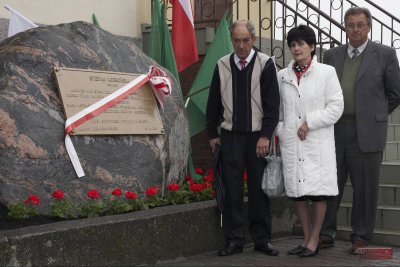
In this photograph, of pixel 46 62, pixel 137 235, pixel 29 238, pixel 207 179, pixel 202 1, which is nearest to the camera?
pixel 29 238

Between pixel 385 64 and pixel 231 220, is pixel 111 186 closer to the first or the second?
pixel 231 220

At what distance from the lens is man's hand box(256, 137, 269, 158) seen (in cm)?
586

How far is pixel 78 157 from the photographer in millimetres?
5828

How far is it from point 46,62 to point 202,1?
5425 millimetres

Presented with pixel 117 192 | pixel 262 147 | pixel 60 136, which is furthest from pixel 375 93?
pixel 60 136

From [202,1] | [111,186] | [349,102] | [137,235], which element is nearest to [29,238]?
[137,235]

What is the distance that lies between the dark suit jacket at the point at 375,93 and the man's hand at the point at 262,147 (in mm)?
874

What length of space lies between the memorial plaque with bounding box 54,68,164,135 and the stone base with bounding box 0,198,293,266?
740 mm

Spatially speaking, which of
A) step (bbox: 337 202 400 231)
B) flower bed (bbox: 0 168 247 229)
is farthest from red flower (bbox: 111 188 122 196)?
step (bbox: 337 202 400 231)

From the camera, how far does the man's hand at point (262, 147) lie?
5855mm

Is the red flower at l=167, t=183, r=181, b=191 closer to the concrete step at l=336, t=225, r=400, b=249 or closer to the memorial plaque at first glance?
the memorial plaque

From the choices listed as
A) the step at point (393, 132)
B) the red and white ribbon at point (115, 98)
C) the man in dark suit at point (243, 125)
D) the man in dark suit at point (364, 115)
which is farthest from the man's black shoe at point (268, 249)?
the step at point (393, 132)

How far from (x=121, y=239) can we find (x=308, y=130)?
1.66m

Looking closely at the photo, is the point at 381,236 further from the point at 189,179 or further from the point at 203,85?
the point at 203,85
